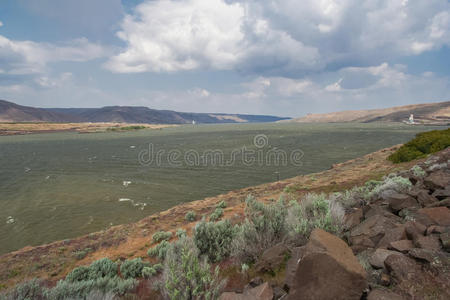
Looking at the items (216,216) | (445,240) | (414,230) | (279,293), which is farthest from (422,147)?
(279,293)

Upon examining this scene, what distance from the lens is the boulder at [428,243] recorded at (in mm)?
3834

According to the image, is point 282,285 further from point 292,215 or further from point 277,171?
point 277,171

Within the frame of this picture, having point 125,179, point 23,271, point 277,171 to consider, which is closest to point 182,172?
point 125,179

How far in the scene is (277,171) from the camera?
2706 cm

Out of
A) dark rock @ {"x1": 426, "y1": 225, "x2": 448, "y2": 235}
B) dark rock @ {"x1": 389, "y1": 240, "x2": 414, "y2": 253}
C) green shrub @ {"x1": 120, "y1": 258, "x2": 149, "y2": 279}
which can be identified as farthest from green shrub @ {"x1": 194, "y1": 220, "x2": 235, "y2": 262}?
dark rock @ {"x1": 426, "y1": 225, "x2": 448, "y2": 235}

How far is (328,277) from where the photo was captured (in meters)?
3.28

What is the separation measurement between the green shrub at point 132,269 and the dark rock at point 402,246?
6.24m

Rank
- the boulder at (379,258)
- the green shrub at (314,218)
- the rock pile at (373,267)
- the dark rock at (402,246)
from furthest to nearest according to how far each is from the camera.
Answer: the green shrub at (314,218) → the dark rock at (402,246) → the boulder at (379,258) → the rock pile at (373,267)

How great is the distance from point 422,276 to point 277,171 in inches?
949

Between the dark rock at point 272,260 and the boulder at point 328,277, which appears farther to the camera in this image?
the dark rock at point 272,260

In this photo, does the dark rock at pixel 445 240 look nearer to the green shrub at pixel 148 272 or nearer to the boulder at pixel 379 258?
the boulder at pixel 379 258

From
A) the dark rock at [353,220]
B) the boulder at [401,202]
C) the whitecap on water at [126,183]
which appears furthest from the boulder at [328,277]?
the whitecap on water at [126,183]

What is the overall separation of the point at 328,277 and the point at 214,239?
13.5ft

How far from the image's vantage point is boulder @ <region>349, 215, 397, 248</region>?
4.95 m
